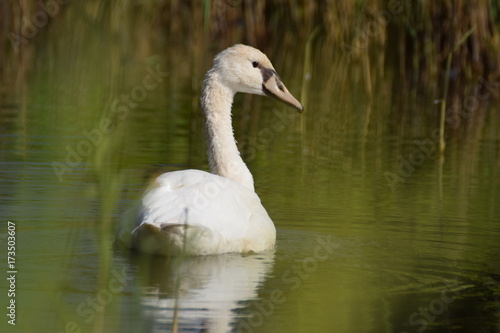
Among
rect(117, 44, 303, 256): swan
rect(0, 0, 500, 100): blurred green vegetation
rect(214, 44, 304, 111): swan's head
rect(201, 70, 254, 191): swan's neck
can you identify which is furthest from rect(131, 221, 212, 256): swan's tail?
rect(0, 0, 500, 100): blurred green vegetation

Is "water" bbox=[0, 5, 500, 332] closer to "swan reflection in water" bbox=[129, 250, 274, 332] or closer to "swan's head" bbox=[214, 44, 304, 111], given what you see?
"swan reflection in water" bbox=[129, 250, 274, 332]

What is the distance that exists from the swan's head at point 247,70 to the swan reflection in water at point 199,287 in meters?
1.63

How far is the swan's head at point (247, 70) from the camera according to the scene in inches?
273

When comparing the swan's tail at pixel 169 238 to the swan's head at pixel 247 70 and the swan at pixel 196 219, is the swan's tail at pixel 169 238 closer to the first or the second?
the swan at pixel 196 219

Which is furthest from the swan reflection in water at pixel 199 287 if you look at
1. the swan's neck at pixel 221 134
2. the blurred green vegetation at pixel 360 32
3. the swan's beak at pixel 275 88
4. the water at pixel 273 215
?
the blurred green vegetation at pixel 360 32

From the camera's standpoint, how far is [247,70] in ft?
22.8

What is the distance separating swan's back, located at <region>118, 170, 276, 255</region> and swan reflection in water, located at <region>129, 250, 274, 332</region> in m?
0.06

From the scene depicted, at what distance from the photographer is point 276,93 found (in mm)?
7008

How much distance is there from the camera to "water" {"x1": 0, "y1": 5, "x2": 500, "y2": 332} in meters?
4.21

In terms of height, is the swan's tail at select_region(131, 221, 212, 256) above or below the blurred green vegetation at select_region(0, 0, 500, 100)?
below

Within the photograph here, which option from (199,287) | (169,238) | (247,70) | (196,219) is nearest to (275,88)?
(247,70)

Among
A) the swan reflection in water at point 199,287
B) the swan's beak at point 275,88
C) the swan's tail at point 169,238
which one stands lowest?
the swan reflection in water at point 199,287

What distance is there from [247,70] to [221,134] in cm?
51

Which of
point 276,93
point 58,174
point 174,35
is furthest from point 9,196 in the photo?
point 174,35
